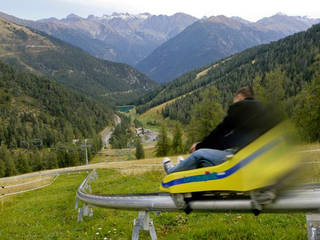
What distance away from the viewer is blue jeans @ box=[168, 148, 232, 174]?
16.6 feet

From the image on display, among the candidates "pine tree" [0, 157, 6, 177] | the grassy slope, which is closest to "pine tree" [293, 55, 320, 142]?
the grassy slope

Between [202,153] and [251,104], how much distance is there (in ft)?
4.34

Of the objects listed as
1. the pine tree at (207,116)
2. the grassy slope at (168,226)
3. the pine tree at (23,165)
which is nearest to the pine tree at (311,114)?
the pine tree at (207,116)

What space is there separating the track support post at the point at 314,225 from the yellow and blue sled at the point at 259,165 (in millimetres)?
641

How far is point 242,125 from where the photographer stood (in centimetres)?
487

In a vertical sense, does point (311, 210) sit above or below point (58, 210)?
above

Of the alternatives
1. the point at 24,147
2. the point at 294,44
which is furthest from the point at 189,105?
the point at 24,147

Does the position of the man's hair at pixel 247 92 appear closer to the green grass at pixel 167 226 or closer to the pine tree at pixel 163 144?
the green grass at pixel 167 226

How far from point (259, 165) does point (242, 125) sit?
3.26ft

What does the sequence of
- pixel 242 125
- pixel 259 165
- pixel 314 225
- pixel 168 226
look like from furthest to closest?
pixel 168 226
pixel 242 125
pixel 259 165
pixel 314 225

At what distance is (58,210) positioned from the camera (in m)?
12.8

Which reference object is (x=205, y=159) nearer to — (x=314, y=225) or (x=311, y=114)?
(x=314, y=225)

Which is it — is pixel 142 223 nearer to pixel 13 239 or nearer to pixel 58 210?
pixel 13 239

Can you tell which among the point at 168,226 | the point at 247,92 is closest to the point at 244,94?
the point at 247,92
